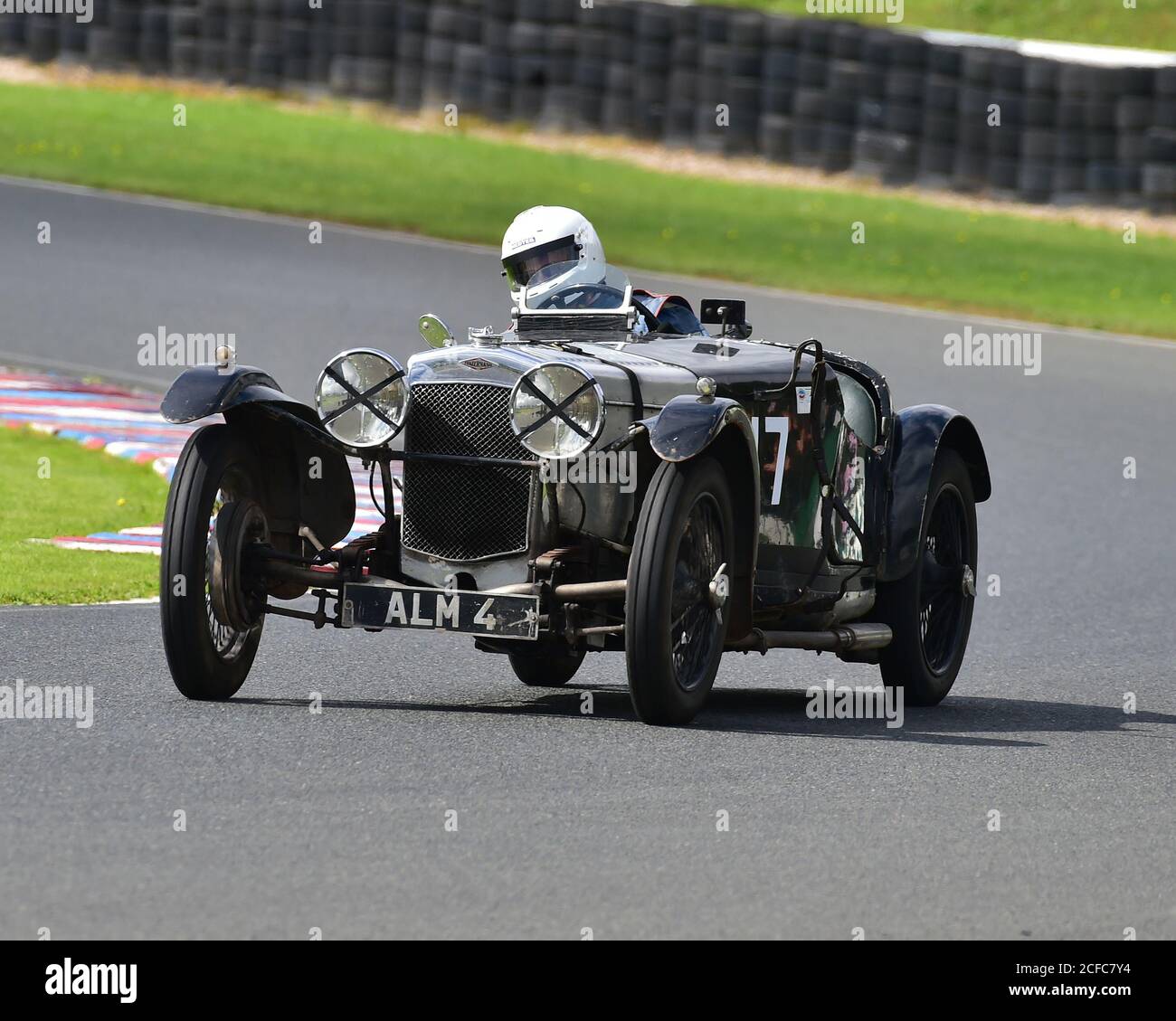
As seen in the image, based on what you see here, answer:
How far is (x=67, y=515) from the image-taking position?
1199cm

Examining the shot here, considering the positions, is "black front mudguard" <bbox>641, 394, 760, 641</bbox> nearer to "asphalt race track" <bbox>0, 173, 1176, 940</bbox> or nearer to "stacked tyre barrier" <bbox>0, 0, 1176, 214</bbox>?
"asphalt race track" <bbox>0, 173, 1176, 940</bbox>

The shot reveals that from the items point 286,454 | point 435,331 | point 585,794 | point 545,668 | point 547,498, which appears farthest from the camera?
point 545,668

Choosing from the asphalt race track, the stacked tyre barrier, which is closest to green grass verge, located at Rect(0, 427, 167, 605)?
the asphalt race track

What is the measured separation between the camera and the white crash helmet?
26.6 ft

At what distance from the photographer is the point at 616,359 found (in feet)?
24.7

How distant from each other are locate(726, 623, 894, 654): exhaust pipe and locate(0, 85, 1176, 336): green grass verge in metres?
12.2

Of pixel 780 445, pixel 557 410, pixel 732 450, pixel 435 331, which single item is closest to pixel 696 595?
pixel 732 450

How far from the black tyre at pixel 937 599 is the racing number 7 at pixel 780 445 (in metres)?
0.85

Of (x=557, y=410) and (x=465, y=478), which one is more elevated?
(x=557, y=410)

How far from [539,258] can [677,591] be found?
1.59m

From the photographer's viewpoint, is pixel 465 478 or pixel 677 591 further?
pixel 465 478

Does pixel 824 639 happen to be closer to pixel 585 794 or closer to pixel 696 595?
pixel 696 595

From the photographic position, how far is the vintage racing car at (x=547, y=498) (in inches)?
281

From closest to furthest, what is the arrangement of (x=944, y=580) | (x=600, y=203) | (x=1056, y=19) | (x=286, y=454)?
1. (x=286, y=454)
2. (x=944, y=580)
3. (x=600, y=203)
4. (x=1056, y=19)
